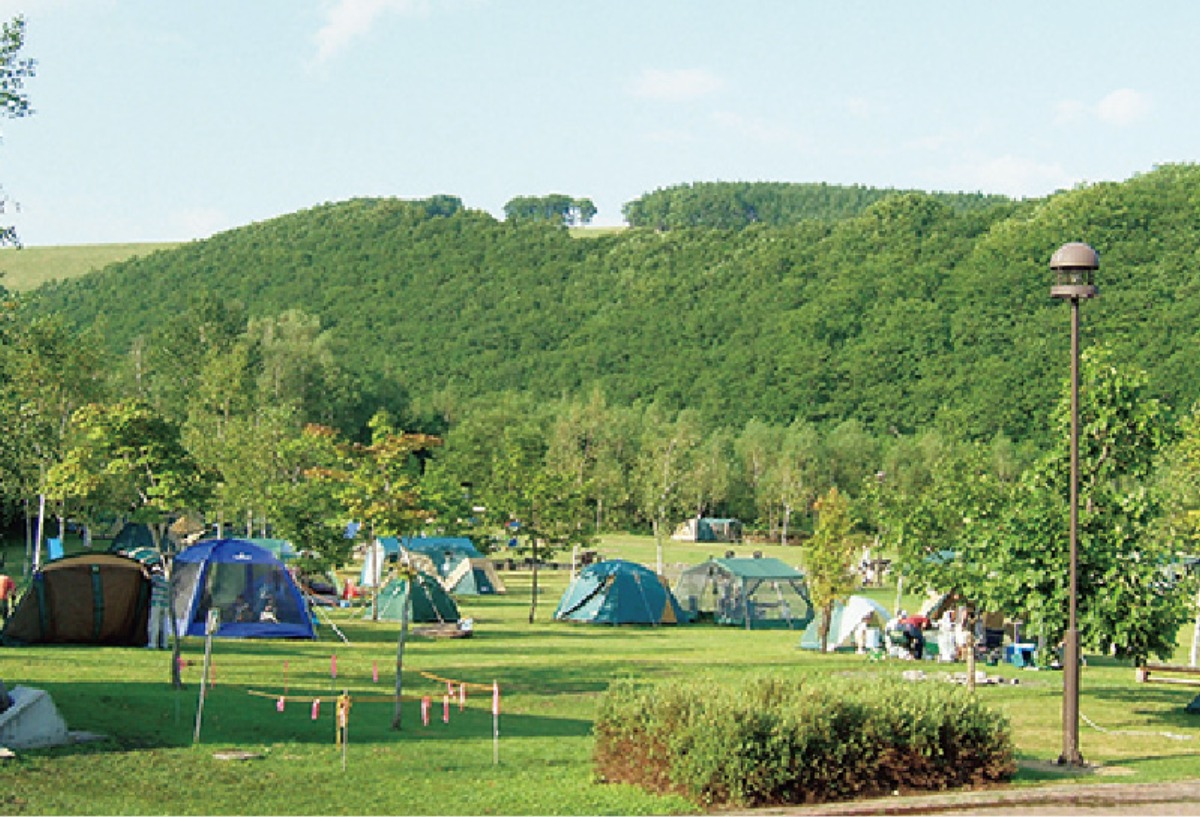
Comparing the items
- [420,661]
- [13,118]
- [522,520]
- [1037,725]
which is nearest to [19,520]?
[522,520]

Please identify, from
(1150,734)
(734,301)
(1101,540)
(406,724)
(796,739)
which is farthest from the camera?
(734,301)

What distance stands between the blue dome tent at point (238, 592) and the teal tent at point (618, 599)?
9.65m

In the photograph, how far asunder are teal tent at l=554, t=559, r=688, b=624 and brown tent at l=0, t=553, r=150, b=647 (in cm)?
1357

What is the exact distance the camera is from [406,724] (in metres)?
17.7

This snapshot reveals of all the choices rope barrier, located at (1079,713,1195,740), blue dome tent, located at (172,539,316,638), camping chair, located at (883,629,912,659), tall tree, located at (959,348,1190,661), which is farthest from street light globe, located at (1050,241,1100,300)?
blue dome tent, located at (172,539,316,638)

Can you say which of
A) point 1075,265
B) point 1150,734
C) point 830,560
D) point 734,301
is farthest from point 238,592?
point 734,301

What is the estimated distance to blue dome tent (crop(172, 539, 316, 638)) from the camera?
2688 centimetres

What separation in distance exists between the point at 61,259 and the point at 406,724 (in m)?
159

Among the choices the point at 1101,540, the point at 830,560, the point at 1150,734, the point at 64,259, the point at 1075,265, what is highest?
the point at 64,259

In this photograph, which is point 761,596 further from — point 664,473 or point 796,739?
point 664,473

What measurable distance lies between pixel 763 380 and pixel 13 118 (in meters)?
104

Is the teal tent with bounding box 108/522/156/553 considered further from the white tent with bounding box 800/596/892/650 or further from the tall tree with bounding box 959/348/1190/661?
the tall tree with bounding box 959/348/1190/661

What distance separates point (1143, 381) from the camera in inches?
747

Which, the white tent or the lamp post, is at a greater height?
the lamp post
